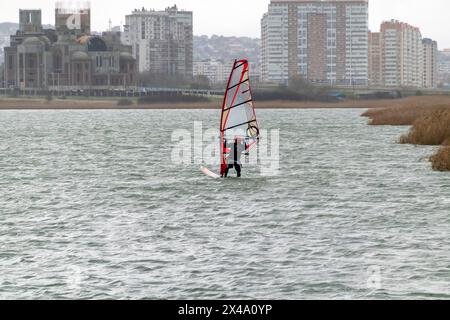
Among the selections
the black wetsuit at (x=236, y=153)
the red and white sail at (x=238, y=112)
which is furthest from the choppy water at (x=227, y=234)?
the red and white sail at (x=238, y=112)

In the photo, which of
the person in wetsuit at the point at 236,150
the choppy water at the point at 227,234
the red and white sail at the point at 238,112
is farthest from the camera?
the red and white sail at the point at 238,112

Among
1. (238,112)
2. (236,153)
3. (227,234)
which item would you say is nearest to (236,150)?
(236,153)

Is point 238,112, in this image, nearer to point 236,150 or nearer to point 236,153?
point 236,153

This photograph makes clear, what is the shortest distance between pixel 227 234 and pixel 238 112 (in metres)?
15.7

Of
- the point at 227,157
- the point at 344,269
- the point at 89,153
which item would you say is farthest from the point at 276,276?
the point at 89,153

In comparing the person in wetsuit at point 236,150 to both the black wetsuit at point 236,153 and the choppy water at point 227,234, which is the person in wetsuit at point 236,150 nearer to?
the black wetsuit at point 236,153

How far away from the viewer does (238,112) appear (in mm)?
40906

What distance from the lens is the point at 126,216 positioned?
29859 mm

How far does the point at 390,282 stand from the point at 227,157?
21.6 meters

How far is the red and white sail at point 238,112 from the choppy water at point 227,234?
194 cm

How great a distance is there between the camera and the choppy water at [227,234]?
1948 cm

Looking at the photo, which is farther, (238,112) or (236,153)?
(238,112)

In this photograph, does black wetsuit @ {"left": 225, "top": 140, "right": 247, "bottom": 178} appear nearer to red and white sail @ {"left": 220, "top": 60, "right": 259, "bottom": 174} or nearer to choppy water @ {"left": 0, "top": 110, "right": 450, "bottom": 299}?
red and white sail @ {"left": 220, "top": 60, "right": 259, "bottom": 174}

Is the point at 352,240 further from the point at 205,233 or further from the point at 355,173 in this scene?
the point at 355,173
